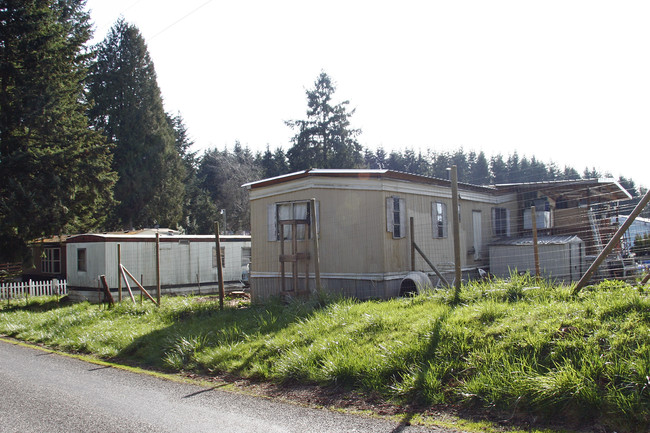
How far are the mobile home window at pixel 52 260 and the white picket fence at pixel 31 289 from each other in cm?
530

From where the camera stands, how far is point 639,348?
13.8ft

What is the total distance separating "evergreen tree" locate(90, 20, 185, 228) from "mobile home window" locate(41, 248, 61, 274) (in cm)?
822

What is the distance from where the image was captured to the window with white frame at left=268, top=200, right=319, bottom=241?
12223 millimetres

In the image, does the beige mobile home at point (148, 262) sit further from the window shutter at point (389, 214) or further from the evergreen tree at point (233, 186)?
the evergreen tree at point (233, 186)

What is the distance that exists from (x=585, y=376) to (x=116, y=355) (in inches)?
282

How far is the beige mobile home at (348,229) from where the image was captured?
1148 centimetres

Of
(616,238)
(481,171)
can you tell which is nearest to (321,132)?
(616,238)

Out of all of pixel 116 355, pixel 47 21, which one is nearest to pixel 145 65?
pixel 47 21

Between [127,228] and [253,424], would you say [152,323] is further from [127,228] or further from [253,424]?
[127,228]

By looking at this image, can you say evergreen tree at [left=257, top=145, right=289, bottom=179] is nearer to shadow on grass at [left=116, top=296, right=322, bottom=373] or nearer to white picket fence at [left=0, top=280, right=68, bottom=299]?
white picket fence at [left=0, top=280, right=68, bottom=299]

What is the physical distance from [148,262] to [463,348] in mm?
15040

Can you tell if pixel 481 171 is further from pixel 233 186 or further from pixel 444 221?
pixel 444 221

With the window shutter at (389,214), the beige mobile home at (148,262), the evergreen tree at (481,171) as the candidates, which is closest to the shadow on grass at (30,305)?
the beige mobile home at (148,262)

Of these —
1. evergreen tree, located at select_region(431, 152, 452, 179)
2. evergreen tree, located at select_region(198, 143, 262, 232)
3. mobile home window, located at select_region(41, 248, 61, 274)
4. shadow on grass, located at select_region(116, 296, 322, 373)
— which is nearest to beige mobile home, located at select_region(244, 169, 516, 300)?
shadow on grass, located at select_region(116, 296, 322, 373)
